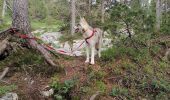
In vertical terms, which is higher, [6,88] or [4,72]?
[4,72]

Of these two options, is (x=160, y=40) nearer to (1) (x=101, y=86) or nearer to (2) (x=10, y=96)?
(1) (x=101, y=86)

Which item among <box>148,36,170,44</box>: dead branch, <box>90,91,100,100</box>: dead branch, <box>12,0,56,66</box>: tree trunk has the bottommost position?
<box>90,91,100,100</box>: dead branch

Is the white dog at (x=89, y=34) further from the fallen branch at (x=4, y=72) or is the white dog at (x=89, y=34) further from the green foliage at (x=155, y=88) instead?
the fallen branch at (x=4, y=72)

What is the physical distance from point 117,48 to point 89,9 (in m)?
17.5

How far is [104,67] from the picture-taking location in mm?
8836

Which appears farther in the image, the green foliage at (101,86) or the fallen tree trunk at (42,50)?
the fallen tree trunk at (42,50)

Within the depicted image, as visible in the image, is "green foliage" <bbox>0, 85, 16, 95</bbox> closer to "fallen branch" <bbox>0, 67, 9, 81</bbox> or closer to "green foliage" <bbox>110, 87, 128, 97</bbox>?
"fallen branch" <bbox>0, 67, 9, 81</bbox>

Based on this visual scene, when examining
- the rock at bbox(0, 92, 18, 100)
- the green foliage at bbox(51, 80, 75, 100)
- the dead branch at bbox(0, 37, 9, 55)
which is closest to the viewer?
the rock at bbox(0, 92, 18, 100)

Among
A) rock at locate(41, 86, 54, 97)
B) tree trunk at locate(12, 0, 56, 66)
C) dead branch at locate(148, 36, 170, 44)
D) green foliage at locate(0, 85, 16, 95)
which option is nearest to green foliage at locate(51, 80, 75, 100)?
rock at locate(41, 86, 54, 97)

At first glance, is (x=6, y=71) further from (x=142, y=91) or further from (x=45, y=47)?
(x=142, y=91)

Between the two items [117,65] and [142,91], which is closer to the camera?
[142,91]

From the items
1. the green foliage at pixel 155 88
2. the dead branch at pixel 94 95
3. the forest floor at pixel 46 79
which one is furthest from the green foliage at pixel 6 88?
the green foliage at pixel 155 88

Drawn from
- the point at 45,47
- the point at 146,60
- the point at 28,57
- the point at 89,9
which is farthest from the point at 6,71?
the point at 89,9

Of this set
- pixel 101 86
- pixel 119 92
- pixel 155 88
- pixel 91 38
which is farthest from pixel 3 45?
pixel 155 88
